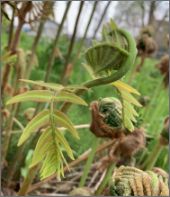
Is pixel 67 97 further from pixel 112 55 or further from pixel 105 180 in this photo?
pixel 105 180

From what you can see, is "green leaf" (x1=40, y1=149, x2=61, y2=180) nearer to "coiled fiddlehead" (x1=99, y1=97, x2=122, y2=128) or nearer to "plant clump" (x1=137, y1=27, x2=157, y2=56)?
"coiled fiddlehead" (x1=99, y1=97, x2=122, y2=128)

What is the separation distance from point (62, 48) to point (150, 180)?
2.24 meters

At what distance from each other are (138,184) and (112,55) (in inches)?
6.1

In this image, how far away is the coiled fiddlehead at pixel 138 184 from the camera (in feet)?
1.57

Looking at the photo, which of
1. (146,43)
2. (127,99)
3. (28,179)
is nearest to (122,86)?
(127,99)

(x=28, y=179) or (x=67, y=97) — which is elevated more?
(x=67, y=97)

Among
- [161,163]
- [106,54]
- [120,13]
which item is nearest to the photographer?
[106,54]

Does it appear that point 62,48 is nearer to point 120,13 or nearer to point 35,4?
point 120,13

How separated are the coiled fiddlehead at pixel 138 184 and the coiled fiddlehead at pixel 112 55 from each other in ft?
0.41

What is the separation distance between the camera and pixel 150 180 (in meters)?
0.48

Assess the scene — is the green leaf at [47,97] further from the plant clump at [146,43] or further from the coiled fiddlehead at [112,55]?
the plant clump at [146,43]

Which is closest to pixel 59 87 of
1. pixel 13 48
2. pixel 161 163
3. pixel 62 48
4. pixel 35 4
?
pixel 35 4

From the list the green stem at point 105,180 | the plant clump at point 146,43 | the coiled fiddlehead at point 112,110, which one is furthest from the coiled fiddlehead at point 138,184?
the plant clump at point 146,43

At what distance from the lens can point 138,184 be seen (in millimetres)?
480
